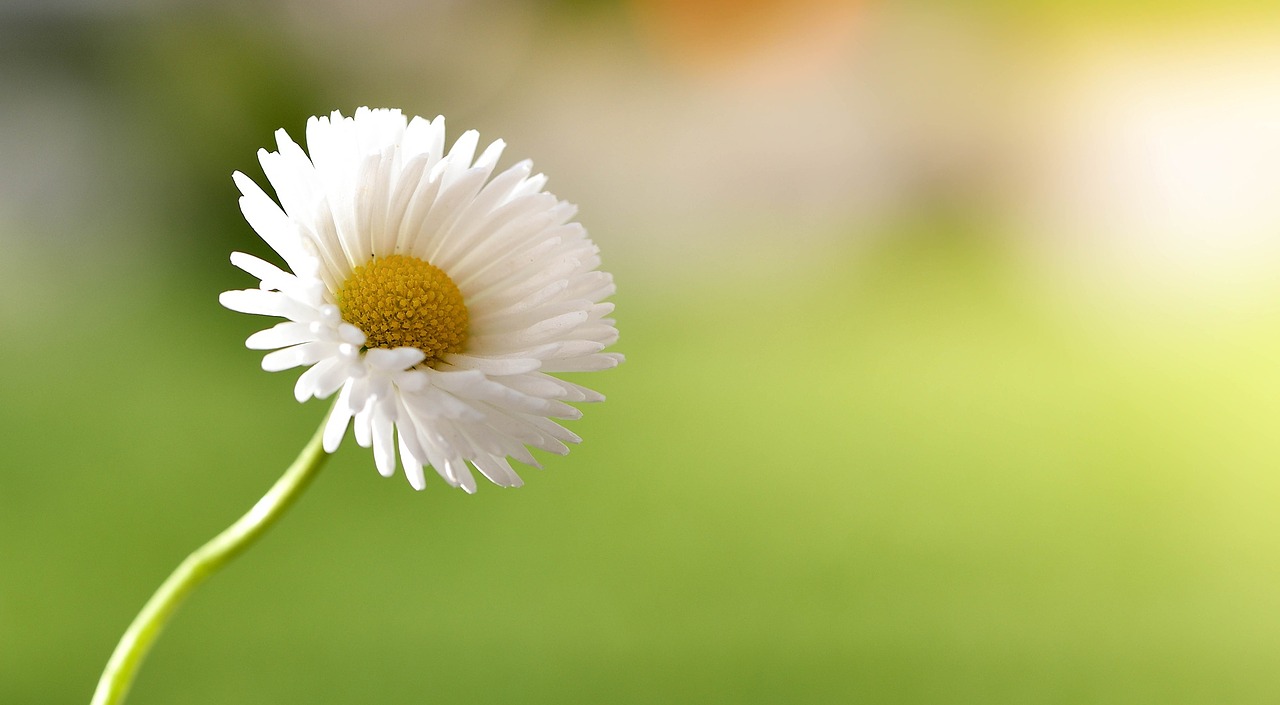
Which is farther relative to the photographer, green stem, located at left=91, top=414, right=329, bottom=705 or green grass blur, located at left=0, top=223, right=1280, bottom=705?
green grass blur, located at left=0, top=223, right=1280, bottom=705

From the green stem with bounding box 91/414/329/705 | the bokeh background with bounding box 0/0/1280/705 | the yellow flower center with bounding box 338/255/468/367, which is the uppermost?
the bokeh background with bounding box 0/0/1280/705

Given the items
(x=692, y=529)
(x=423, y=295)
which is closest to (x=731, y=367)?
(x=692, y=529)

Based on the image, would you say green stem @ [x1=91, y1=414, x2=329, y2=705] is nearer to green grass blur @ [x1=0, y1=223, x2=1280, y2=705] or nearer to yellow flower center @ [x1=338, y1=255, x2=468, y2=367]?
yellow flower center @ [x1=338, y1=255, x2=468, y2=367]

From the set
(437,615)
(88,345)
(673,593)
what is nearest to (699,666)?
(673,593)

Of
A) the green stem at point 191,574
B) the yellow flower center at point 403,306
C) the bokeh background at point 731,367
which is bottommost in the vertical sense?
the green stem at point 191,574

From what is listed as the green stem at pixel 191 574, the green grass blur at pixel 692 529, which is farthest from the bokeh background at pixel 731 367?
the green stem at pixel 191 574

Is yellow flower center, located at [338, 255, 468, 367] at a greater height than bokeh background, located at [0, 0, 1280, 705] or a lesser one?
lesser

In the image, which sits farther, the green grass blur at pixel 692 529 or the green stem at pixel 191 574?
the green grass blur at pixel 692 529

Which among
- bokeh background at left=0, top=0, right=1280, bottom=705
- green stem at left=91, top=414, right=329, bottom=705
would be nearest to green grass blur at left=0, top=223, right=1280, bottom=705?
bokeh background at left=0, top=0, right=1280, bottom=705

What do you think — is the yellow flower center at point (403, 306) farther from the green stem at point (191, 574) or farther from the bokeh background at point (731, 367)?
the bokeh background at point (731, 367)
